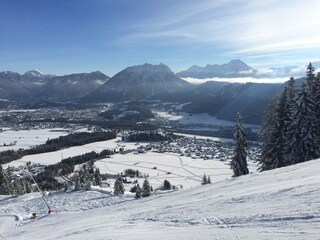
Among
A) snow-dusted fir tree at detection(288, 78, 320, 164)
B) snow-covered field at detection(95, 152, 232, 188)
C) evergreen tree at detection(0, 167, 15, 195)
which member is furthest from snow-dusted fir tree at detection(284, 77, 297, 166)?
snow-covered field at detection(95, 152, 232, 188)

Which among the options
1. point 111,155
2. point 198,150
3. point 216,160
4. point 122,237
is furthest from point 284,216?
point 198,150

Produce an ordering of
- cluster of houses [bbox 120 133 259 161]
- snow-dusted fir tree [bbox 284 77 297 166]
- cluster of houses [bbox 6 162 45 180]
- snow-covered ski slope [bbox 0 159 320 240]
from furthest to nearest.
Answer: cluster of houses [bbox 120 133 259 161], cluster of houses [bbox 6 162 45 180], snow-dusted fir tree [bbox 284 77 297 166], snow-covered ski slope [bbox 0 159 320 240]

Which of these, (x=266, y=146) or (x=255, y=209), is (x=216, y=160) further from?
(x=255, y=209)

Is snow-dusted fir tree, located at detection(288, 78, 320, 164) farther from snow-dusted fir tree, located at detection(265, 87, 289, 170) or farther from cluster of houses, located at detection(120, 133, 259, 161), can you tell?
cluster of houses, located at detection(120, 133, 259, 161)

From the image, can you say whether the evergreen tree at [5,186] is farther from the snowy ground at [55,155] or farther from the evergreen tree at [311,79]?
the snowy ground at [55,155]

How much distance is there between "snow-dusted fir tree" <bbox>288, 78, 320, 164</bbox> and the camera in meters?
36.8

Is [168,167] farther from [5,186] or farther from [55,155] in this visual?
[5,186]

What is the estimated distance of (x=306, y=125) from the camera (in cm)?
3716

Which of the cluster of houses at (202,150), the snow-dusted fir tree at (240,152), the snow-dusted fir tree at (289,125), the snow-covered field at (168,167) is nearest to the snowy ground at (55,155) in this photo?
the cluster of houses at (202,150)

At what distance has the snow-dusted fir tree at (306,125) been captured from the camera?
121ft

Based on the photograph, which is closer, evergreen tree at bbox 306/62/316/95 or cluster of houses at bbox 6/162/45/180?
evergreen tree at bbox 306/62/316/95

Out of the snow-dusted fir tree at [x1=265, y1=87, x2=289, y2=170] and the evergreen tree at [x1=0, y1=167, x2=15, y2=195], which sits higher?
the snow-dusted fir tree at [x1=265, y1=87, x2=289, y2=170]

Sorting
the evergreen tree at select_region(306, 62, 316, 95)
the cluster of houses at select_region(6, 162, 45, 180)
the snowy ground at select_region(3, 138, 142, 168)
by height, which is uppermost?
the evergreen tree at select_region(306, 62, 316, 95)

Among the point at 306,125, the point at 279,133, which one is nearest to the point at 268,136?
the point at 279,133
